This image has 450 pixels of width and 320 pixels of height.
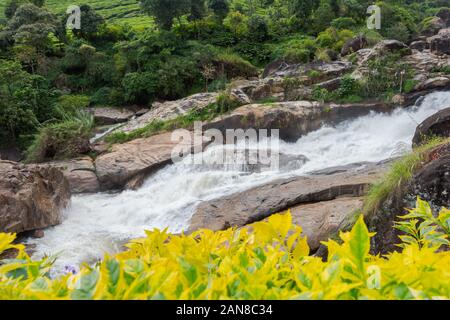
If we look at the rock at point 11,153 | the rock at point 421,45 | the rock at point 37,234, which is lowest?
the rock at point 11,153

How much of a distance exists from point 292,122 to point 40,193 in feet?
29.6

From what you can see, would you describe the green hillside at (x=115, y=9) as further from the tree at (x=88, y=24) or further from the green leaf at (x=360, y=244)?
the green leaf at (x=360, y=244)

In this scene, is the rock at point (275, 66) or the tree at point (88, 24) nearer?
the rock at point (275, 66)

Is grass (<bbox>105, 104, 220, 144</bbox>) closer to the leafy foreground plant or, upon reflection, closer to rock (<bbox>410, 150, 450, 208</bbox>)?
rock (<bbox>410, 150, 450, 208</bbox>)

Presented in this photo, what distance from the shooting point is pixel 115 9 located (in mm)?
51719

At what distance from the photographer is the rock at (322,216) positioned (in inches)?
275

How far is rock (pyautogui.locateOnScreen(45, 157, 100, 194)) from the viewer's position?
1317 cm

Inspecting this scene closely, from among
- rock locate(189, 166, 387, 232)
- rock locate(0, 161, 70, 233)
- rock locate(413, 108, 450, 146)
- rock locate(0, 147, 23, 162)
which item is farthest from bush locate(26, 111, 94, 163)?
rock locate(413, 108, 450, 146)

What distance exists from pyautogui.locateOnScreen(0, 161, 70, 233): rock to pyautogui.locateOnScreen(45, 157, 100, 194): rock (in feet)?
5.77

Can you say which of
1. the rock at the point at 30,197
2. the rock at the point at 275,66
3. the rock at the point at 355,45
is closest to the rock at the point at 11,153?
the rock at the point at 30,197

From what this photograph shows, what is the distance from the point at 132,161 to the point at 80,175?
176 cm

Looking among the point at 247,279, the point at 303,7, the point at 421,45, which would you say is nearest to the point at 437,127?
the point at 247,279

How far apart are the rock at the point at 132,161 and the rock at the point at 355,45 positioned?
39.3ft

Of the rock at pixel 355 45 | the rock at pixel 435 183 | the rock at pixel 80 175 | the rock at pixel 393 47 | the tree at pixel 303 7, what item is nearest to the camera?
the rock at pixel 435 183
